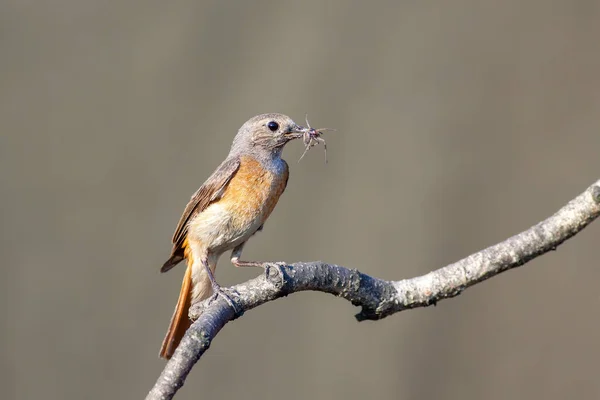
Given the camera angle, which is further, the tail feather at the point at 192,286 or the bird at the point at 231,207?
the tail feather at the point at 192,286

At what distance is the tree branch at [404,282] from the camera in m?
2.13

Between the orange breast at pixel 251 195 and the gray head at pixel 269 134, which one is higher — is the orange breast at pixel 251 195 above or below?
below

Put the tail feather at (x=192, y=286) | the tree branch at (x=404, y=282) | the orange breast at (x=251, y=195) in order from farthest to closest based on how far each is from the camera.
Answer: the tail feather at (x=192, y=286) < the orange breast at (x=251, y=195) < the tree branch at (x=404, y=282)

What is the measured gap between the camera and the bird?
3.01 meters

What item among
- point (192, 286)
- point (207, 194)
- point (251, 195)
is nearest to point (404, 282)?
point (251, 195)

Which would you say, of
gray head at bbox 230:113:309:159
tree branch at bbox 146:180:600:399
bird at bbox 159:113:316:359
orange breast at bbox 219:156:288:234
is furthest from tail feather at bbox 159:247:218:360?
tree branch at bbox 146:180:600:399

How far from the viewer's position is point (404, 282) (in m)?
2.36

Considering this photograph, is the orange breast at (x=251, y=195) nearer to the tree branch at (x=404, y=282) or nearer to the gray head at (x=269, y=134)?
the gray head at (x=269, y=134)

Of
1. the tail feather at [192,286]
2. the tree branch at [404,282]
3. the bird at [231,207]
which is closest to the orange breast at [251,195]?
the bird at [231,207]

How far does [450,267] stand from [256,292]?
616 mm

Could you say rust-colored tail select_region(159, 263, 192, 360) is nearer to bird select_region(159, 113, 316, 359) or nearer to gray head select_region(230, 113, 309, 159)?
bird select_region(159, 113, 316, 359)

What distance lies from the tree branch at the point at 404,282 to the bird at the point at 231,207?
0.65 m

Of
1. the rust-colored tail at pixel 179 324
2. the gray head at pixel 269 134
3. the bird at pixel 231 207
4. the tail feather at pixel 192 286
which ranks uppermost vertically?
the gray head at pixel 269 134

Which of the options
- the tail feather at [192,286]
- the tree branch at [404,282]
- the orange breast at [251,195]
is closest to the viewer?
the tree branch at [404,282]
